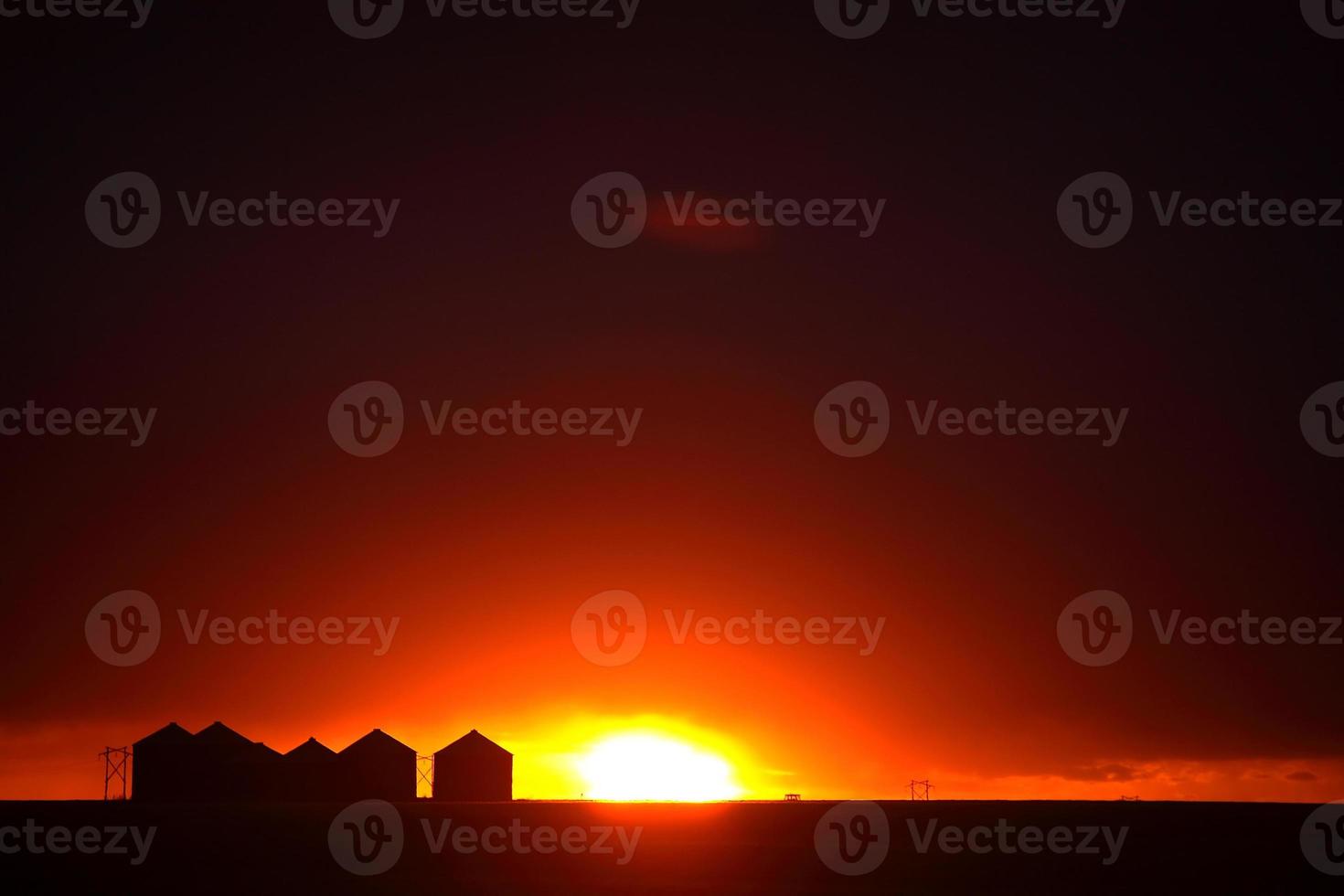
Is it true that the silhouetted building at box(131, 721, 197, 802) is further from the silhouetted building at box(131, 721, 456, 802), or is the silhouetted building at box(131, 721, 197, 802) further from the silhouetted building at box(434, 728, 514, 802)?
the silhouetted building at box(434, 728, 514, 802)

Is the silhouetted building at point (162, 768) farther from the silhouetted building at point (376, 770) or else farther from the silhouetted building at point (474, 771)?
the silhouetted building at point (474, 771)

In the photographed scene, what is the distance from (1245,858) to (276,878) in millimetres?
36416

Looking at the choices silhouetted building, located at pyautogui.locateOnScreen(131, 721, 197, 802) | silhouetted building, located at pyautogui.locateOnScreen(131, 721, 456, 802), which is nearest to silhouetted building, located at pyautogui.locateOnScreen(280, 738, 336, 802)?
silhouetted building, located at pyautogui.locateOnScreen(131, 721, 456, 802)

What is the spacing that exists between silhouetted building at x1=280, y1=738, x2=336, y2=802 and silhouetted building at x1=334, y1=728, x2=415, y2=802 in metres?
0.49

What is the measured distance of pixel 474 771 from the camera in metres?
101

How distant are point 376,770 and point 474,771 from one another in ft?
20.5

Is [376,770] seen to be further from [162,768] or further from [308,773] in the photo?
[162,768]

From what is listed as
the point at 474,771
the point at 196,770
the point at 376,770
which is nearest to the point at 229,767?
the point at 196,770

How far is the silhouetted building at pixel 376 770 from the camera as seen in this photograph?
324ft

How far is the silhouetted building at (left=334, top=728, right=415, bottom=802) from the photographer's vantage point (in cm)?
9869

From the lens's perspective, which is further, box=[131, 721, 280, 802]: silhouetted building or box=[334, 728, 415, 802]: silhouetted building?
box=[334, 728, 415, 802]: silhouetted building

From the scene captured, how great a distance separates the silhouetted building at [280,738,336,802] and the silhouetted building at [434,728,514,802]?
22.1ft

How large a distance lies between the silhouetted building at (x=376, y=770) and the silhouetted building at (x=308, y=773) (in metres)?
0.49

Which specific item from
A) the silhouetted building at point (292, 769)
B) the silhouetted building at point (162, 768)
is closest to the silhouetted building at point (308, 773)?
the silhouetted building at point (292, 769)
